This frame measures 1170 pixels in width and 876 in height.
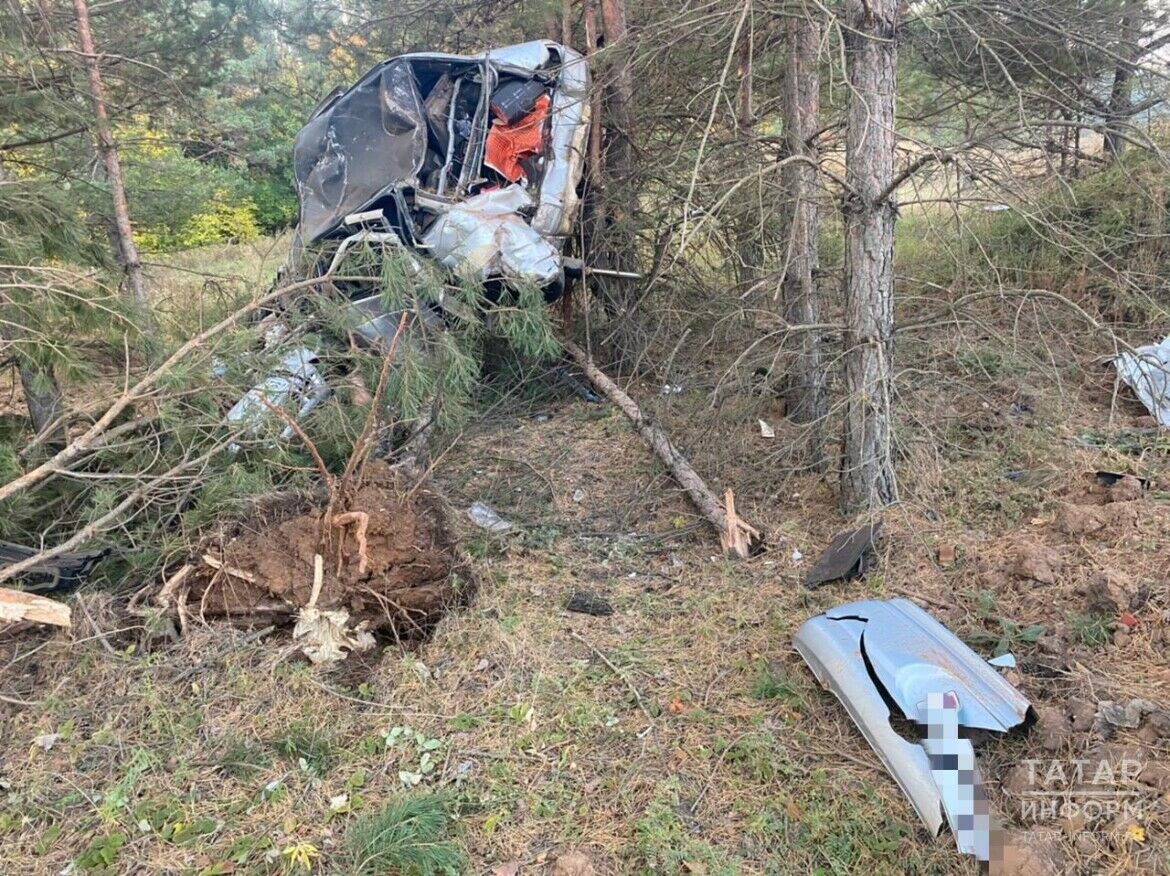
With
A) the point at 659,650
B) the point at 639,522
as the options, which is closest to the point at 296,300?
the point at 639,522

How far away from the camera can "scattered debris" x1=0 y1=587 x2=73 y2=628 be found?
305cm

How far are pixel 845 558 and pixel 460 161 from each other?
4234 mm

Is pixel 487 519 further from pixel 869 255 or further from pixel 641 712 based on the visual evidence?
pixel 869 255

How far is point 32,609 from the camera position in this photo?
3107mm

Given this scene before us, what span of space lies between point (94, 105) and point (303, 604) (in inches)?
188

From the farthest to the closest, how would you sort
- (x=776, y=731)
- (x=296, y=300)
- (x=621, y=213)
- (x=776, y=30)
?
1. (x=621, y=213)
2. (x=776, y=30)
3. (x=296, y=300)
4. (x=776, y=731)

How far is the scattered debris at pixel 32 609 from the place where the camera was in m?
Result: 3.05

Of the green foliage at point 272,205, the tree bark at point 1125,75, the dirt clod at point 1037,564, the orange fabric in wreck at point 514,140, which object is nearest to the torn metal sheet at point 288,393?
the orange fabric in wreck at point 514,140

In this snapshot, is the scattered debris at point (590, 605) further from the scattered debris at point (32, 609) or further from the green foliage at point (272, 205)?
the green foliage at point (272, 205)

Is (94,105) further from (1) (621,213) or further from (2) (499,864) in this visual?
(2) (499,864)

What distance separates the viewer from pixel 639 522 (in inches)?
181

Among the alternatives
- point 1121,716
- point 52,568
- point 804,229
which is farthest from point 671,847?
point 804,229

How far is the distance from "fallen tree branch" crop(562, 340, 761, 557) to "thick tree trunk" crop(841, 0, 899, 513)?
718 millimetres

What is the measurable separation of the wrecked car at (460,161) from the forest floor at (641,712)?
2226 millimetres
